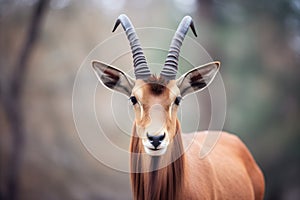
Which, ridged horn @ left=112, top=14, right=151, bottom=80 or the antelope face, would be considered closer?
the antelope face

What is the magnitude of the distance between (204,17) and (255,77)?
3.00m

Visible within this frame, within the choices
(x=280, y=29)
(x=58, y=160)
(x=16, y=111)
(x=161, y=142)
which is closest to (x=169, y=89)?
(x=161, y=142)

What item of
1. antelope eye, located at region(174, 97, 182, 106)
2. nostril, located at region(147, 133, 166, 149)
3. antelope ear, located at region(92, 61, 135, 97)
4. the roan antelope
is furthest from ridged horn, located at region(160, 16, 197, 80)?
nostril, located at region(147, 133, 166, 149)

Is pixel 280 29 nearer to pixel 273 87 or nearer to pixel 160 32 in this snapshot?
pixel 273 87

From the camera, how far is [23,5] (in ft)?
54.1

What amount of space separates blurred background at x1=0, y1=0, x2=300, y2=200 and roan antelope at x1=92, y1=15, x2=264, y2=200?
10.1m

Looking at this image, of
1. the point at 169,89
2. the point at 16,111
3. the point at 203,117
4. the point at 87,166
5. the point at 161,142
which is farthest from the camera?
the point at 87,166

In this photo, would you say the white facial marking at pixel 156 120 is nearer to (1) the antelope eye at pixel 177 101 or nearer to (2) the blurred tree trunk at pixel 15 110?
(1) the antelope eye at pixel 177 101

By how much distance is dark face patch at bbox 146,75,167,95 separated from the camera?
19.1 ft

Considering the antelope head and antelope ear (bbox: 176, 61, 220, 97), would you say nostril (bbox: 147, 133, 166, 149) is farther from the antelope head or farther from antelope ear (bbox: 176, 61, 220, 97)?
antelope ear (bbox: 176, 61, 220, 97)

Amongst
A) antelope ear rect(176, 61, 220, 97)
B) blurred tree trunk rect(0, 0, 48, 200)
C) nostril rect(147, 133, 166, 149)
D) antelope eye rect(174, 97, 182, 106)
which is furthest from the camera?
blurred tree trunk rect(0, 0, 48, 200)

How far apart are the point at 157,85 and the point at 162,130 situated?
61 centimetres

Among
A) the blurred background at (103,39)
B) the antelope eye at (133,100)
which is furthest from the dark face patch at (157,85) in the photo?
the blurred background at (103,39)

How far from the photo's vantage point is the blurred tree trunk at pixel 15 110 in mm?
15016
